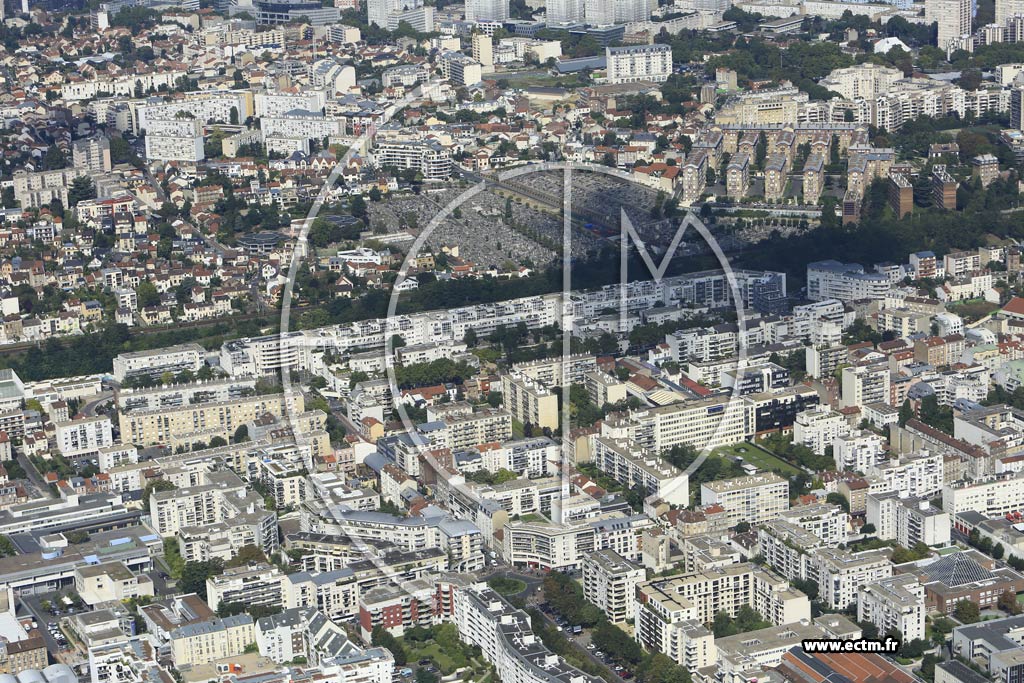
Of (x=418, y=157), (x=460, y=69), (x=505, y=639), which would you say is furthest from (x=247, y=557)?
(x=460, y=69)

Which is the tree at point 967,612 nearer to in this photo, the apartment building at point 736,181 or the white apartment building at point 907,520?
the white apartment building at point 907,520

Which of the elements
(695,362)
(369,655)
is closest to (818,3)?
(695,362)

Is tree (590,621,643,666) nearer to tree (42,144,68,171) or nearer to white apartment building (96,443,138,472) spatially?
white apartment building (96,443,138,472)

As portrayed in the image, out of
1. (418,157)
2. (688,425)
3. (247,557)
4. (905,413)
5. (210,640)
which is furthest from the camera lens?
(418,157)

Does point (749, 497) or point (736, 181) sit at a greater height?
point (736, 181)

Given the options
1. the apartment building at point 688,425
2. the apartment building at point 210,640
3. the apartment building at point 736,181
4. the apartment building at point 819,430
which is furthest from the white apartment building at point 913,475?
the apartment building at point 736,181

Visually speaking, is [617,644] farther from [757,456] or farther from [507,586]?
[757,456]

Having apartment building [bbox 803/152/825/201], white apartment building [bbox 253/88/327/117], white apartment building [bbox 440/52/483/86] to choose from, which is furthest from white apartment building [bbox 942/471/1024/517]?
white apartment building [bbox 440/52/483/86]
